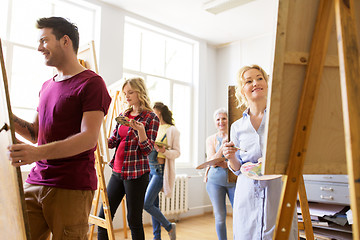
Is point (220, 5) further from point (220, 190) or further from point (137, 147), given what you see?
point (137, 147)

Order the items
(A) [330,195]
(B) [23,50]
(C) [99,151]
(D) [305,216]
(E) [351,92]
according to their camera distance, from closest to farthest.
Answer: (E) [351,92], (D) [305,216], (C) [99,151], (A) [330,195], (B) [23,50]

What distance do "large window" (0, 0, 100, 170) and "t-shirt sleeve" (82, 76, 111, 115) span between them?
250cm

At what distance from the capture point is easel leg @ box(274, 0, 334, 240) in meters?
0.92

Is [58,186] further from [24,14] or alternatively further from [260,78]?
[24,14]

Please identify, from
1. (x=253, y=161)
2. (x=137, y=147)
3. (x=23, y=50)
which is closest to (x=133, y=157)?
(x=137, y=147)

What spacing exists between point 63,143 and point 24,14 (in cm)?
299

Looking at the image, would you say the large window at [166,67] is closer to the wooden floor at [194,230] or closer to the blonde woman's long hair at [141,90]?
the wooden floor at [194,230]

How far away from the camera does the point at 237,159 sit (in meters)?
1.76

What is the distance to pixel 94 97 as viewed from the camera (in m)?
1.29

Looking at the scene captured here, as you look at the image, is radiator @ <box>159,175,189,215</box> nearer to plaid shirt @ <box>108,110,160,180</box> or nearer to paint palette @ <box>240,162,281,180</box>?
plaid shirt @ <box>108,110,160,180</box>

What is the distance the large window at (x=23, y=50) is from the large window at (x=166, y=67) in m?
1.12

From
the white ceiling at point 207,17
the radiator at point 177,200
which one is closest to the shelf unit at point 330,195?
the radiator at point 177,200

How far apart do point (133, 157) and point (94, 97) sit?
0.95 meters

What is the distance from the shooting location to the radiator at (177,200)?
4.36m
